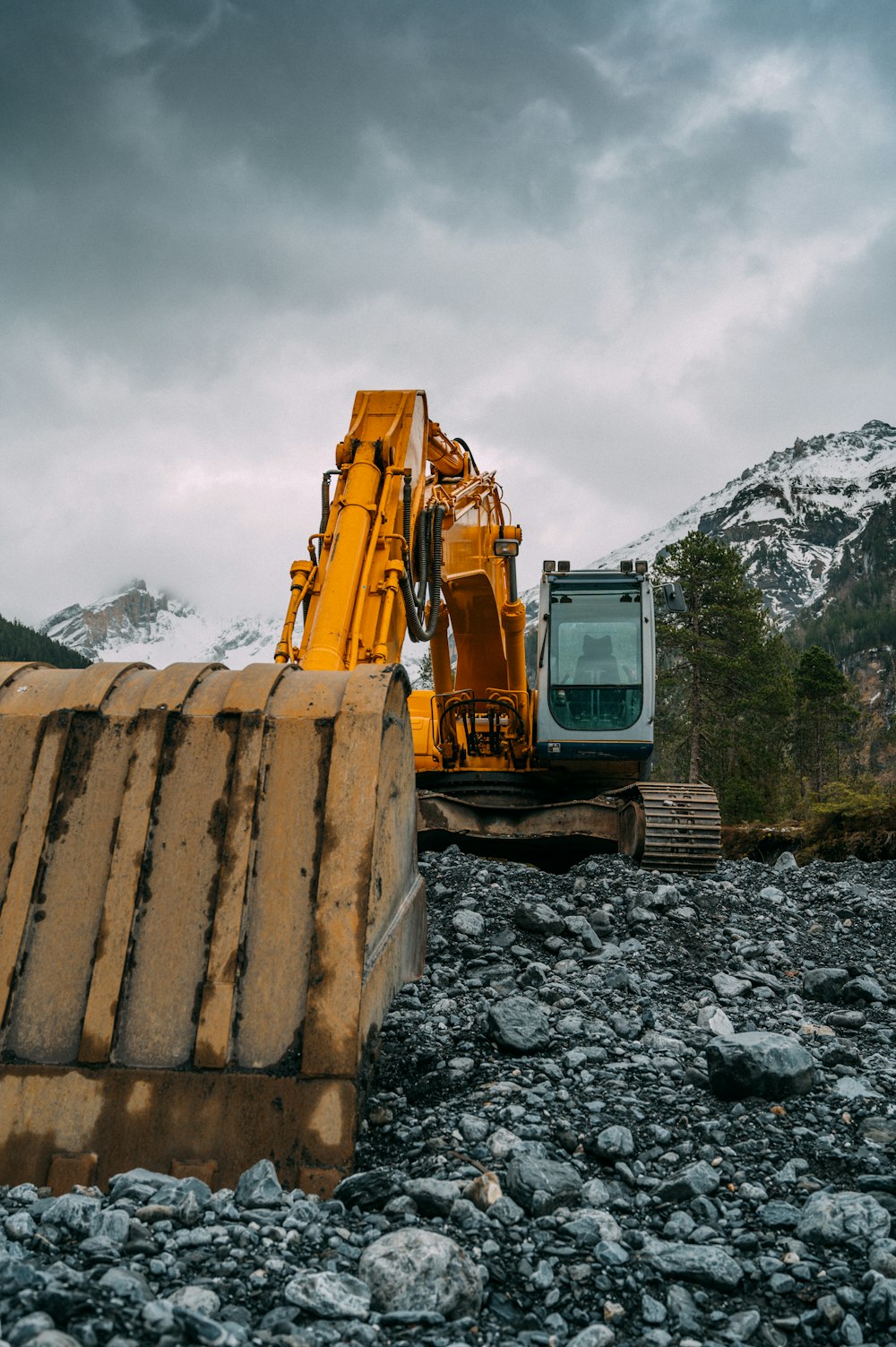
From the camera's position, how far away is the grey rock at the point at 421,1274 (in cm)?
174

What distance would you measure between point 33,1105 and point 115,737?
104 centimetres

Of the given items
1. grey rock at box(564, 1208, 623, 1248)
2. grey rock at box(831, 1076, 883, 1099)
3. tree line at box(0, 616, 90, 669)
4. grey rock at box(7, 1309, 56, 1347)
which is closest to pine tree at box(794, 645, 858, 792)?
grey rock at box(831, 1076, 883, 1099)

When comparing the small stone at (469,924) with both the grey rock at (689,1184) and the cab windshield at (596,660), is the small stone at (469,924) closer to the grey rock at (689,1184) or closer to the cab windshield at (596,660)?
the grey rock at (689,1184)

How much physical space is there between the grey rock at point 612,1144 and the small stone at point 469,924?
1.92 meters

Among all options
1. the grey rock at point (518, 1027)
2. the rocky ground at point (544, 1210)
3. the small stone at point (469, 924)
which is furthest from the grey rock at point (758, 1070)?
the small stone at point (469, 924)

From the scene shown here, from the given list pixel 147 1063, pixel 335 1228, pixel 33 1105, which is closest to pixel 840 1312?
pixel 335 1228

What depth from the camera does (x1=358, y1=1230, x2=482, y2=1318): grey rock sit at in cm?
174

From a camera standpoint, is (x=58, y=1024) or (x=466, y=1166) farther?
(x=58, y=1024)

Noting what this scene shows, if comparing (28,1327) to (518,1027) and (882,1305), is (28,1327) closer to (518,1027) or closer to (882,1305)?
(882,1305)

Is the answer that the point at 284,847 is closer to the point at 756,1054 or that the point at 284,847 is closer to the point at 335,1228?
the point at 335,1228

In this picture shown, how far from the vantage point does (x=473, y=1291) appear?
5.82 feet

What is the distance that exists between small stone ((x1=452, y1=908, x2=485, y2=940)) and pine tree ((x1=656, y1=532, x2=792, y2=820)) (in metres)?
25.0

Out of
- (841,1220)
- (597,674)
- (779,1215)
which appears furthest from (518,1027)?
(597,674)

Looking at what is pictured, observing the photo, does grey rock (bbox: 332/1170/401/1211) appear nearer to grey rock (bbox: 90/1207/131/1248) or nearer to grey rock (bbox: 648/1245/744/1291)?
grey rock (bbox: 90/1207/131/1248)
